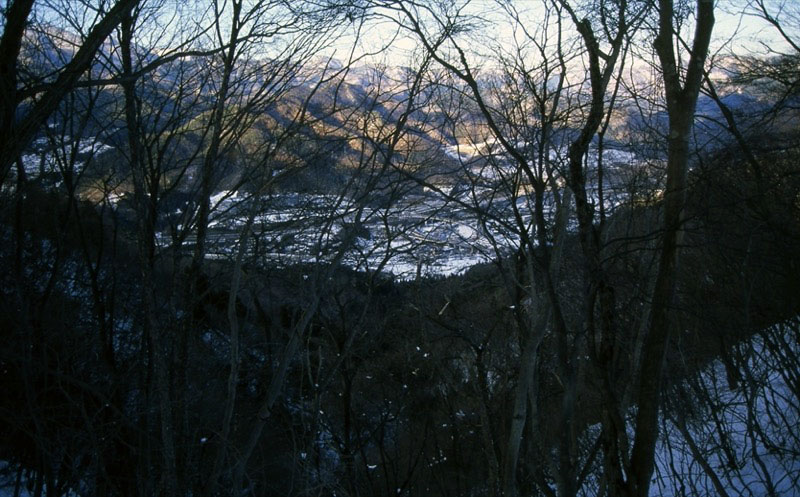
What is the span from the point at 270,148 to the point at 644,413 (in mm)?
4472

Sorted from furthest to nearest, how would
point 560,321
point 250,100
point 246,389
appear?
point 246,389, point 250,100, point 560,321

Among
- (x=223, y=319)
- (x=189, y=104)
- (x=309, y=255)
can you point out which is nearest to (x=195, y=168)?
(x=189, y=104)

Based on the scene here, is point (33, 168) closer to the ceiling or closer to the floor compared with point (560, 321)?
closer to the ceiling

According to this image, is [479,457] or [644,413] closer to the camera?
[644,413]

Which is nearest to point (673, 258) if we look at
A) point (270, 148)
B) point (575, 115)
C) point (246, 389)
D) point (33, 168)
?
point (575, 115)

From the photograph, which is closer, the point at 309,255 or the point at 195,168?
the point at 195,168

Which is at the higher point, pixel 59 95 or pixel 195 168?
pixel 195 168

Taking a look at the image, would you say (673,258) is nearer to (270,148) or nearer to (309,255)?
(270,148)

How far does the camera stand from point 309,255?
338 inches

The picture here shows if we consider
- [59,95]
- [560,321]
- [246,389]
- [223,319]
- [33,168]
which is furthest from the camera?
[246,389]

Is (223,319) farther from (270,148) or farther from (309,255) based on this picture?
(270,148)

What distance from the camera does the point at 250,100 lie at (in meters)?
6.57

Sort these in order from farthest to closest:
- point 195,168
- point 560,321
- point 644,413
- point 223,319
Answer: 1. point 223,319
2. point 195,168
3. point 560,321
4. point 644,413

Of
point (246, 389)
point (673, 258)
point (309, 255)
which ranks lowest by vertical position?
point (246, 389)
